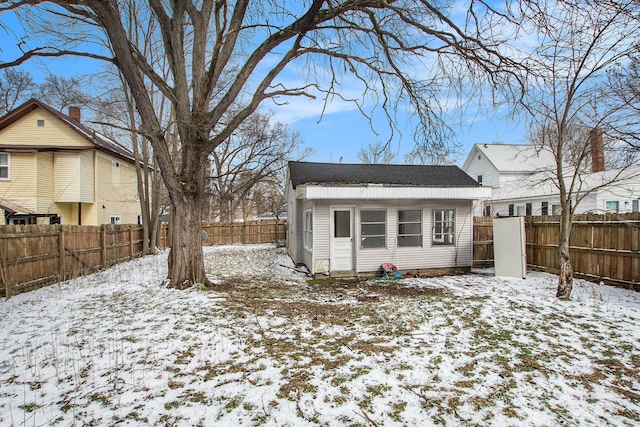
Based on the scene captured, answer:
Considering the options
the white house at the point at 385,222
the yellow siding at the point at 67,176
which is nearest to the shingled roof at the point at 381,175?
the white house at the point at 385,222

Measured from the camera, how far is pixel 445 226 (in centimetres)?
1112

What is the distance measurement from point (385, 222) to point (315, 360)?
720 cm

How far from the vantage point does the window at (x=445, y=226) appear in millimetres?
11039

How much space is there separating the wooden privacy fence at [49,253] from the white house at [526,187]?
55.6 ft

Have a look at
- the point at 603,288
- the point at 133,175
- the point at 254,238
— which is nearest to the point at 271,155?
the point at 254,238

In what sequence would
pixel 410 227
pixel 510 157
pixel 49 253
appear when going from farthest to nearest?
pixel 510 157 → pixel 410 227 → pixel 49 253

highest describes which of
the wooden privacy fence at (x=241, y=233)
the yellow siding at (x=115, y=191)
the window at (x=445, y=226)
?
the yellow siding at (x=115, y=191)

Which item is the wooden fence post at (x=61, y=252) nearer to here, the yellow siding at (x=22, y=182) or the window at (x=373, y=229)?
the window at (x=373, y=229)

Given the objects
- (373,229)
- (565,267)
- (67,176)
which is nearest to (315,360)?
(565,267)

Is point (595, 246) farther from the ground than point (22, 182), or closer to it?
closer to it

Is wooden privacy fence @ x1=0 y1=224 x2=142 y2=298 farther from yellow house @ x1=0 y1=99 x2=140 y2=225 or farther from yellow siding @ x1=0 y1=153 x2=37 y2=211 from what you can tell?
yellow siding @ x1=0 y1=153 x2=37 y2=211

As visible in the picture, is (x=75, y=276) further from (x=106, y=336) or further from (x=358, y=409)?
(x=358, y=409)

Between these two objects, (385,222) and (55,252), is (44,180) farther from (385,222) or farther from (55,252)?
(385,222)

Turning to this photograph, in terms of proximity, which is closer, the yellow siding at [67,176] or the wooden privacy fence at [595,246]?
the wooden privacy fence at [595,246]
